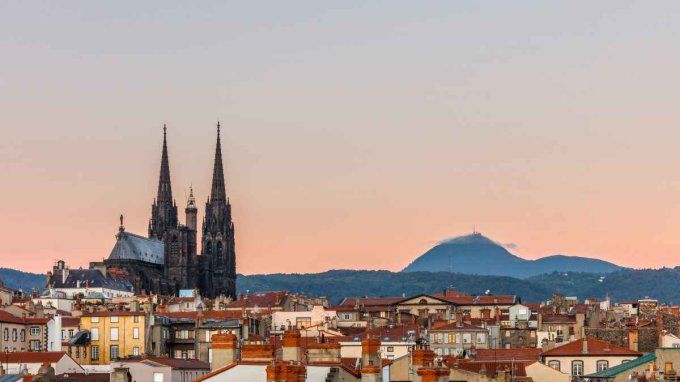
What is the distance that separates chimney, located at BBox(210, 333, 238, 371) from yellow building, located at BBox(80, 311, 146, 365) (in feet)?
231

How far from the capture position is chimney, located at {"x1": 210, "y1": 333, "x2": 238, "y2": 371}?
50.3 meters

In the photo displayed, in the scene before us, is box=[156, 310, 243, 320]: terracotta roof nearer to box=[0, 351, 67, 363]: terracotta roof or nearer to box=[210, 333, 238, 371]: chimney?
box=[0, 351, 67, 363]: terracotta roof

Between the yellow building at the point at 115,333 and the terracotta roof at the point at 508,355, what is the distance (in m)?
31.7

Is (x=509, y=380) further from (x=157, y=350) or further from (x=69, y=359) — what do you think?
(x=157, y=350)

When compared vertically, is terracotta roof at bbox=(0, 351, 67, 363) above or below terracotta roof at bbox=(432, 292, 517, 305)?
below

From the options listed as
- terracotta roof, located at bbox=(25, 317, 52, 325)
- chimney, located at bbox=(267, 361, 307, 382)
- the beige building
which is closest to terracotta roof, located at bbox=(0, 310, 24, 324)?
terracotta roof, located at bbox=(25, 317, 52, 325)

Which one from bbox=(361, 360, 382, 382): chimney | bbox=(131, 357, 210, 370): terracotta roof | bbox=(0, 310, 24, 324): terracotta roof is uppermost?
bbox=(361, 360, 382, 382): chimney

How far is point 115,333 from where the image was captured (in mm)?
123750

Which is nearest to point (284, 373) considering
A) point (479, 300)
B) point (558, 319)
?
point (558, 319)

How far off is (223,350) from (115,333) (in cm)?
7478

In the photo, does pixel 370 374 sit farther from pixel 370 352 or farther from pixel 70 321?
pixel 70 321

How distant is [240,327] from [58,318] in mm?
21085

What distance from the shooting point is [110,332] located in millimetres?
123812

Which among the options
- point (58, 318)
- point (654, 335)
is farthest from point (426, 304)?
point (654, 335)
